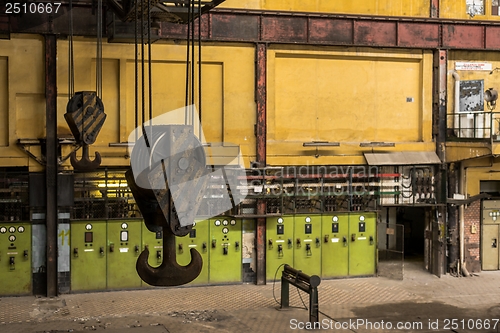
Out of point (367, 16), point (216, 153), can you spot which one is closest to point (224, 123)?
point (216, 153)

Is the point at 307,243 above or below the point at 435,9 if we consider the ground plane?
below

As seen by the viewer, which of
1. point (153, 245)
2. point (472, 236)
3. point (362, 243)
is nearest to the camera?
point (153, 245)

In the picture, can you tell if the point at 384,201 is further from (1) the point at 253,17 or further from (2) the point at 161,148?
(2) the point at 161,148

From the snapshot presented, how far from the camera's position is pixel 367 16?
14.9 m

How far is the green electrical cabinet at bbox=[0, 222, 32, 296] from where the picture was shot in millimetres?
13344

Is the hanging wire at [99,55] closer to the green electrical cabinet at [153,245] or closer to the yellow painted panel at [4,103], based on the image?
the yellow painted panel at [4,103]

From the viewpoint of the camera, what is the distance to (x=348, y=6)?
48.9 ft

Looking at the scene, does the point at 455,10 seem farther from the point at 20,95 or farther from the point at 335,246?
the point at 20,95

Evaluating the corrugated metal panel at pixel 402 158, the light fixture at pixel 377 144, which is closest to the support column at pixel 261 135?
the light fixture at pixel 377 144

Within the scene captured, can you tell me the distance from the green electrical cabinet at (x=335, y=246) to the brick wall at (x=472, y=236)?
9.06 feet

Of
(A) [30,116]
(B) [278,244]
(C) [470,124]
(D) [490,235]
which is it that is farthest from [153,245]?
(D) [490,235]

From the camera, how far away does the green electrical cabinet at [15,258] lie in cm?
1334

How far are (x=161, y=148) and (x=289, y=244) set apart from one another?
946 centimetres

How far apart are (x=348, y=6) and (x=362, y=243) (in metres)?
5.02
